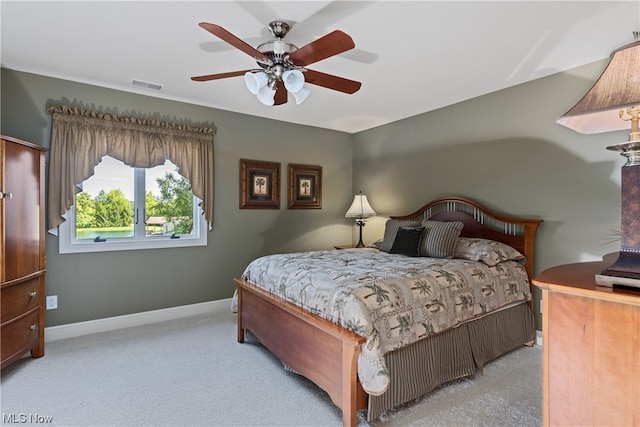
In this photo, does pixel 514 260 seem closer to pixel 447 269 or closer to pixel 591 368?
pixel 447 269

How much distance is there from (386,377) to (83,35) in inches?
124

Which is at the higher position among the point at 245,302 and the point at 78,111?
the point at 78,111

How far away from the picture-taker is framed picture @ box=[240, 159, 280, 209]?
14.1 ft

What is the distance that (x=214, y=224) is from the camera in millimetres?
4086

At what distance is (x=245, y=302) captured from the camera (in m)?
3.07

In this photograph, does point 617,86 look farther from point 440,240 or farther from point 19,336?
point 19,336

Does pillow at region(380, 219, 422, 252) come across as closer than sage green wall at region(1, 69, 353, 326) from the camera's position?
No

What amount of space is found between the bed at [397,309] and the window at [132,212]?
135 cm

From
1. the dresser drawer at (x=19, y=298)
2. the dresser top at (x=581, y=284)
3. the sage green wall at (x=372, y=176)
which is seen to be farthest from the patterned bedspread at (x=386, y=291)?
the dresser drawer at (x=19, y=298)

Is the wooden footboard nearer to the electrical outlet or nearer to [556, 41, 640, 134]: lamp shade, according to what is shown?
[556, 41, 640, 134]: lamp shade

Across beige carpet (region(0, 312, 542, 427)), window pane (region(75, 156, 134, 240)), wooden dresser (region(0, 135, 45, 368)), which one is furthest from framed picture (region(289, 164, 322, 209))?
wooden dresser (region(0, 135, 45, 368))

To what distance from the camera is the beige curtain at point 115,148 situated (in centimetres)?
314

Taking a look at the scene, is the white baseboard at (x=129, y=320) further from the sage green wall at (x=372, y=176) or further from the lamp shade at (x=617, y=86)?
the lamp shade at (x=617, y=86)

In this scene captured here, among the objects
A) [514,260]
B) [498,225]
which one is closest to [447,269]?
[514,260]
